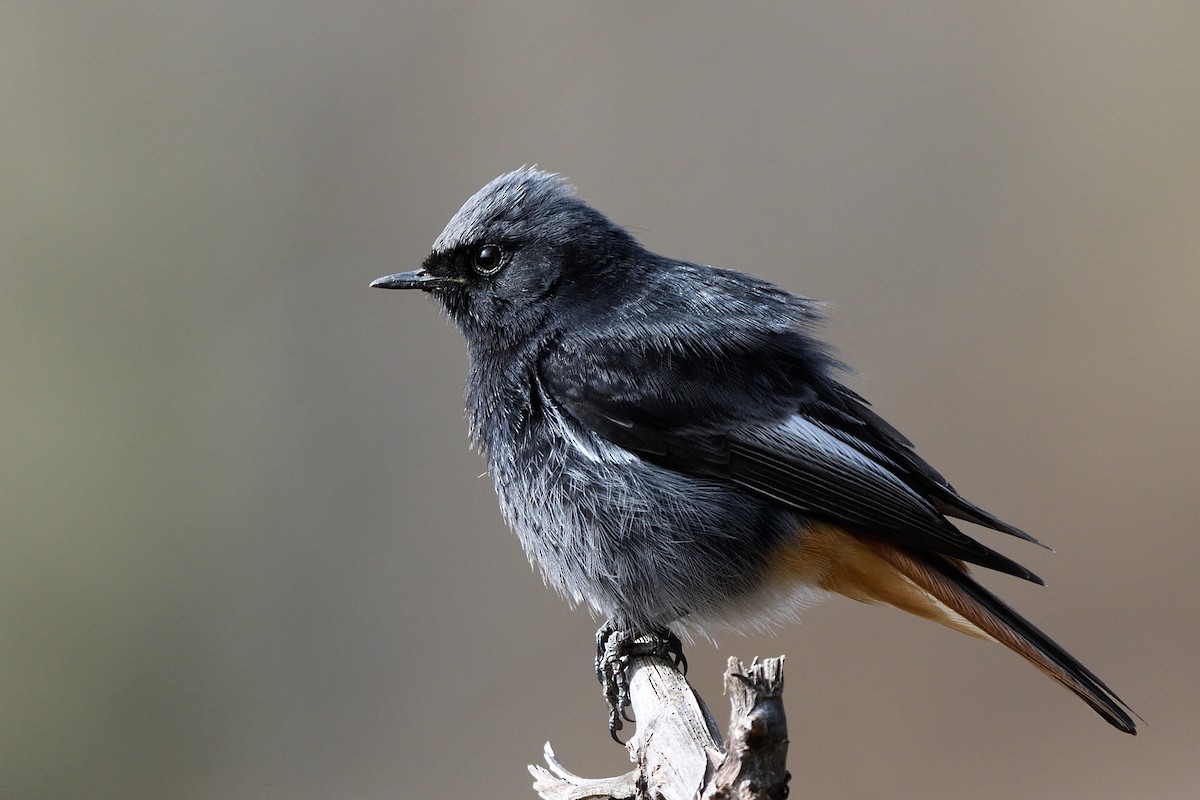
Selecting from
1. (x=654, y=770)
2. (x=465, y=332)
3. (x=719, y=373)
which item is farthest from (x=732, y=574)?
(x=465, y=332)

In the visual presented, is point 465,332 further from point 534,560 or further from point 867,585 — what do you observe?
point 867,585

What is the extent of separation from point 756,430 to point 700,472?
18cm

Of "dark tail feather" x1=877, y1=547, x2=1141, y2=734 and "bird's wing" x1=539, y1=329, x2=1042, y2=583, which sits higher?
"bird's wing" x1=539, y1=329, x2=1042, y2=583

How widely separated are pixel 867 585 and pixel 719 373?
66cm

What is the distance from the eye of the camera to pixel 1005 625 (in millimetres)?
2383

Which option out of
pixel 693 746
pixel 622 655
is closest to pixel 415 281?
pixel 622 655

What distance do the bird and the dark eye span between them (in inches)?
4.0

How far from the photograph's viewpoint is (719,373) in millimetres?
2662

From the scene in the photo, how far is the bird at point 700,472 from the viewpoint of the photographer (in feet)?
8.32

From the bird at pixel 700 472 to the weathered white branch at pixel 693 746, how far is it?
272 millimetres

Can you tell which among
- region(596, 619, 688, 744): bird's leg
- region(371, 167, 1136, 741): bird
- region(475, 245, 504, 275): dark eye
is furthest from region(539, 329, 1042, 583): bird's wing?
region(596, 619, 688, 744): bird's leg

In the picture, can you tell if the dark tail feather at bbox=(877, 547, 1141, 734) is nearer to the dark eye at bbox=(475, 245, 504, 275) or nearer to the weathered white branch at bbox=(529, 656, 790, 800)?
the weathered white branch at bbox=(529, 656, 790, 800)

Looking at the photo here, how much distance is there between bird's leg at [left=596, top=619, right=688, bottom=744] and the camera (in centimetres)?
270

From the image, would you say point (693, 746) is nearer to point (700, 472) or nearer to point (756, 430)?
point (700, 472)
